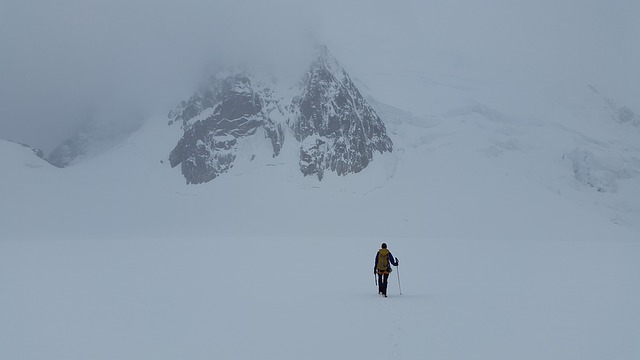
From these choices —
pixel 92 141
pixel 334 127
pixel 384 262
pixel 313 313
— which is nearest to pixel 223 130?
pixel 334 127

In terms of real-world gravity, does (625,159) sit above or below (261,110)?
below

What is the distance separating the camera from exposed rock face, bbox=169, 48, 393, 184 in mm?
90812

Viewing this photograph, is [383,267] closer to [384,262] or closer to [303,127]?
[384,262]

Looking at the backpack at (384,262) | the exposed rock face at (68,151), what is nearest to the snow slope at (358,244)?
the backpack at (384,262)

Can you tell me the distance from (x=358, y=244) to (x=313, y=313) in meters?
34.9

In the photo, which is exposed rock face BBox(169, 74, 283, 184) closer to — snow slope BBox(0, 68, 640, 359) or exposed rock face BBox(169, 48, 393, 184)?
exposed rock face BBox(169, 48, 393, 184)

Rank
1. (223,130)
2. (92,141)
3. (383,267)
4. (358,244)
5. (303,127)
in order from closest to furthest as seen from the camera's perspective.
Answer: (383,267)
(358,244)
(303,127)
(223,130)
(92,141)

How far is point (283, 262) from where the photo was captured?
29.4m

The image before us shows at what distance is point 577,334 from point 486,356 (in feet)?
10.8

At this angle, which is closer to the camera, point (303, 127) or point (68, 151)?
point (303, 127)

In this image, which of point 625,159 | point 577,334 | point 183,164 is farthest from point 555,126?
point 577,334

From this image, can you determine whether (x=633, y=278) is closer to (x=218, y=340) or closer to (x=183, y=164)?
(x=218, y=340)

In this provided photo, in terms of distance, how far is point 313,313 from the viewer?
14.2 meters

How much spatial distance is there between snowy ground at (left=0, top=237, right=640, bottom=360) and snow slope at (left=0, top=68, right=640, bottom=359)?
94 millimetres
